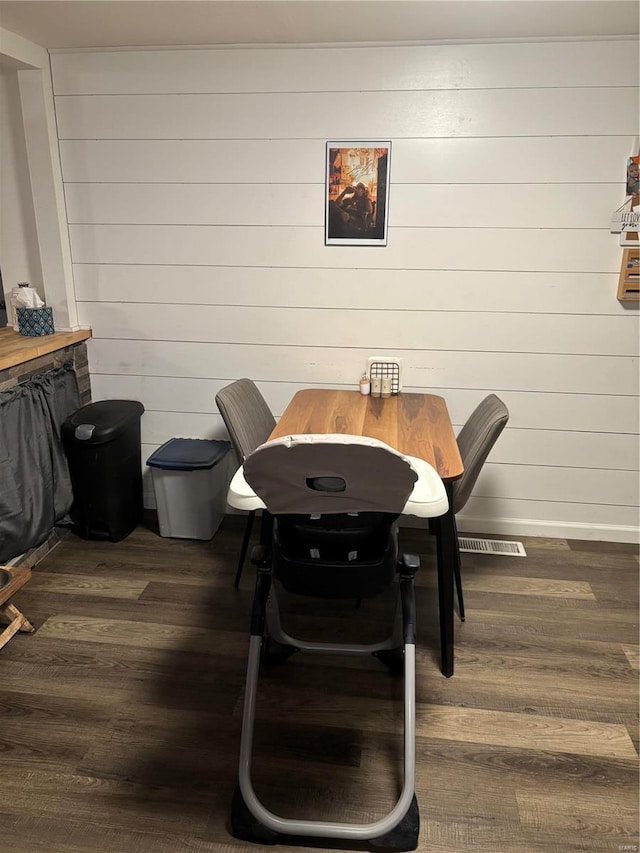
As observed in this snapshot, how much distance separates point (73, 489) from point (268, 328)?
123 cm

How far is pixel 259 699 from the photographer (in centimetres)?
200

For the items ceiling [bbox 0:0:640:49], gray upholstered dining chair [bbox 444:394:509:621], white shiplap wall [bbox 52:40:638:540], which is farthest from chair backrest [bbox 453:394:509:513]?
ceiling [bbox 0:0:640:49]

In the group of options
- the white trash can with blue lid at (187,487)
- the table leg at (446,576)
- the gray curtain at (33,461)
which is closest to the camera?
the table leg at (446,576)

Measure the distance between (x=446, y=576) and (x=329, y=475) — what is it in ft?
2.79

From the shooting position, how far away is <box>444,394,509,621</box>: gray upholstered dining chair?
81.7 inches

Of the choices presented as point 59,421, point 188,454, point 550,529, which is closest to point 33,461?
point 59,421

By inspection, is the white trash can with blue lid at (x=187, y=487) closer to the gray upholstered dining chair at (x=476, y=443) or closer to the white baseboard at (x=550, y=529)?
the white baseboard at (x=550, y=529)

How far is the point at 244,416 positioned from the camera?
241 cm

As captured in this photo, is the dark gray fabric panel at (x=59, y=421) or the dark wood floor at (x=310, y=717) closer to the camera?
the dark wood floor at (x=310, y=717)

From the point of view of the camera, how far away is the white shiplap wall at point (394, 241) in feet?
8.48

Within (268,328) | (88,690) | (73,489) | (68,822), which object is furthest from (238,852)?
(268,328)

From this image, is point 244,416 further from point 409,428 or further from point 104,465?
point 104,465

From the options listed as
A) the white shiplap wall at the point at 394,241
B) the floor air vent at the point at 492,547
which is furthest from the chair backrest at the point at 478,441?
the floor air vent at the point at 492,547

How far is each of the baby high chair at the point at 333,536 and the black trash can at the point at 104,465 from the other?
135 centimetres
